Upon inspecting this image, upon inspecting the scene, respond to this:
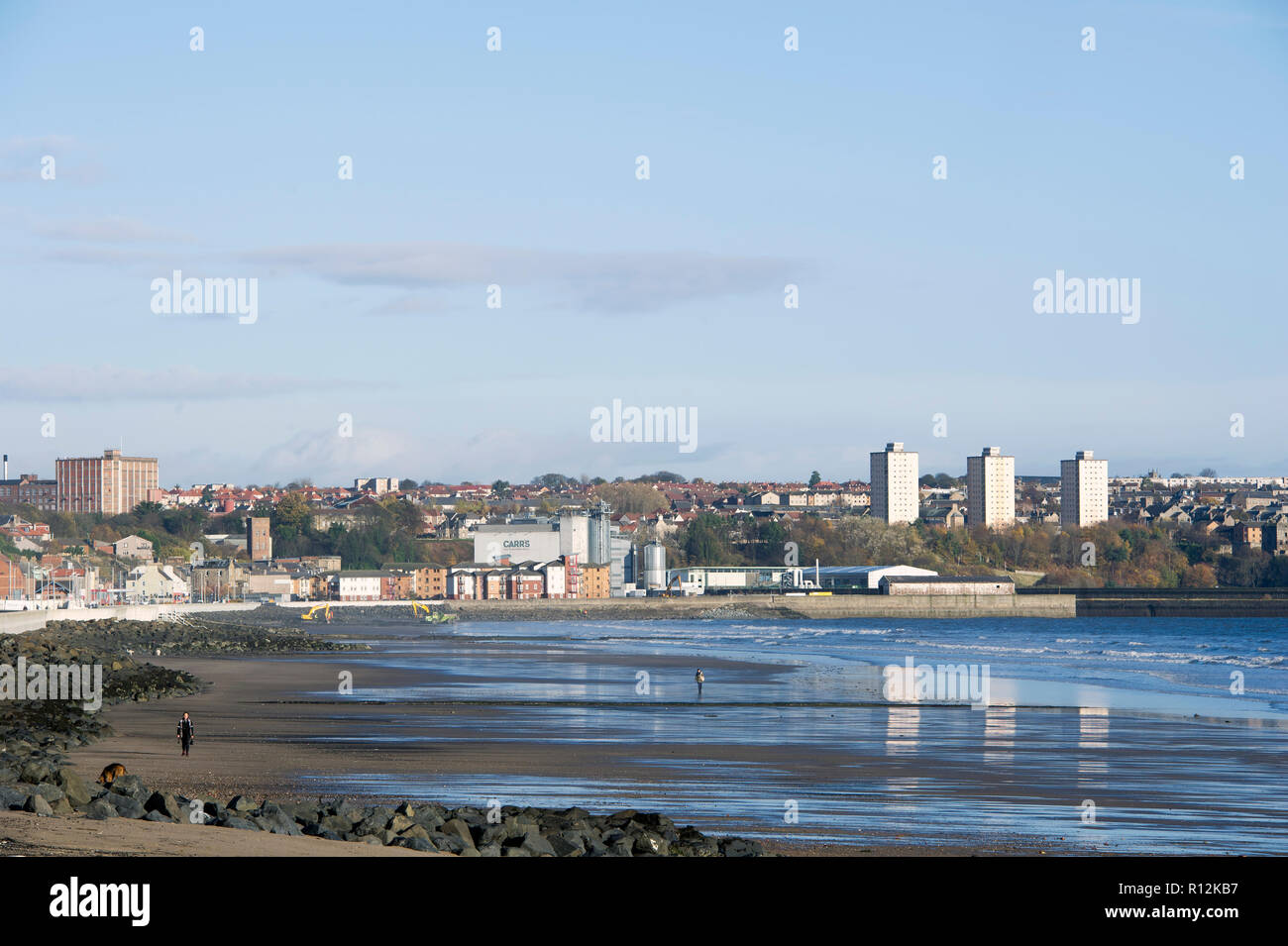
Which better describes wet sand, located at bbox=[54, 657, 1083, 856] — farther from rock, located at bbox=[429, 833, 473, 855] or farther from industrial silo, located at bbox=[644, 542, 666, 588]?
industrial silo, located at bbox=[644, 542, 666, 588]

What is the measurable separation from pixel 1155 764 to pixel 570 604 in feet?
321

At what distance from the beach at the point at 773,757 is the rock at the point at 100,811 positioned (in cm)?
316

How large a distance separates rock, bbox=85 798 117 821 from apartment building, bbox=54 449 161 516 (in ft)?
616

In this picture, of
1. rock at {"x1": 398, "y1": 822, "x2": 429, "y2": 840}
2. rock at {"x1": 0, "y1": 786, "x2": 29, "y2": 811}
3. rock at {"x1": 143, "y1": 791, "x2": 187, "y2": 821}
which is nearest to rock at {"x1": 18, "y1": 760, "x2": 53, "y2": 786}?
rock at {"x1": 0, "y1": 786, "x2": 29, "y2": 811}

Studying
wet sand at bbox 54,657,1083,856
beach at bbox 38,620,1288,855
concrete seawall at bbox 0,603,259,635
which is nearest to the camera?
wet sand at bbox 54,657,1083,856

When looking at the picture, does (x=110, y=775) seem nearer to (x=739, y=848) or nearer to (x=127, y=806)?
(x=127, y=806)

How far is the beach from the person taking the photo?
13.7 meters

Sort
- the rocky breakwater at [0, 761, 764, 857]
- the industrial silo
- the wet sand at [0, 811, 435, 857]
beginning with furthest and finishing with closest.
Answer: the industrial silo < the rocky breakwater at [0, 761, 764, 857] < the wet sand at [0, 811, 435, 857]

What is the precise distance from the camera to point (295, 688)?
33438 mm

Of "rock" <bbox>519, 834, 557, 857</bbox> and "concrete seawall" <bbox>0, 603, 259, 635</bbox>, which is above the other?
"rock" <bbox>519, 834, 557, 857</bbox>

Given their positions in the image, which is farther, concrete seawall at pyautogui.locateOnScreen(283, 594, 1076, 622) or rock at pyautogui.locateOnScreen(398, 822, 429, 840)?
concrete seawall at pyautogui.locateOnScreen(283, 594, 1076, 622)

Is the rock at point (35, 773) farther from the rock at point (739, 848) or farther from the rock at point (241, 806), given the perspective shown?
the rock at point (739, 848)
